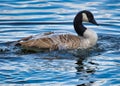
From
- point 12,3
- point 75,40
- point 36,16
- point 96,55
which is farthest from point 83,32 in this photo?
point 12,3

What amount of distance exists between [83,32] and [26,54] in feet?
8.10

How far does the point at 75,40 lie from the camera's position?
16.6 m

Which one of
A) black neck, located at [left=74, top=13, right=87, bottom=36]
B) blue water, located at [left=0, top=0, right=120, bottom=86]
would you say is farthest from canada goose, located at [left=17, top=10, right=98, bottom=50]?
blue water, located at [left=0, top=0, right=120, bottom=86]

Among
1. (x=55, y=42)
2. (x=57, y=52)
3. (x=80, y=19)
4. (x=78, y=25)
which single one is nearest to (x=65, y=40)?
(x=55, y=42)

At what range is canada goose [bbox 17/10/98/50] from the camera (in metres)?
16.2

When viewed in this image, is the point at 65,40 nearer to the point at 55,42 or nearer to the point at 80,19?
the point at 55,42

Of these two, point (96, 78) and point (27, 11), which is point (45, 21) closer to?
point (27, 11)

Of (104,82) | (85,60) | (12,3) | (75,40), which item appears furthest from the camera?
(12,3)

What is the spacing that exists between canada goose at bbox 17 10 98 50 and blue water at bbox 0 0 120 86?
0.34 m

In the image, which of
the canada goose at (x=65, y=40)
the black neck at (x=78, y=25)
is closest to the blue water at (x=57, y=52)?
the canada goose at (x=65, y=40)

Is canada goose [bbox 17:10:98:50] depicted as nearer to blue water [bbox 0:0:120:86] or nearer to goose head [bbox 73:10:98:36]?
goose head [bbox 73:10:98:36]

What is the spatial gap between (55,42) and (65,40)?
34cm

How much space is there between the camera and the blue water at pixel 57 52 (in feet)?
42.4

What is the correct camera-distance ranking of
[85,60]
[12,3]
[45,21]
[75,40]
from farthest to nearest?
[12,3] → [45,21] → [75,40] → [85,60]
